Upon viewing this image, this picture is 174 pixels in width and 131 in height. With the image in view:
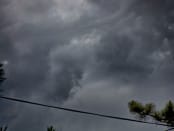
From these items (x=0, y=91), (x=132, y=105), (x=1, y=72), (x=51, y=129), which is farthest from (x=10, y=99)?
(x=1, y=72)

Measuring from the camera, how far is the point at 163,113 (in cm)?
1427

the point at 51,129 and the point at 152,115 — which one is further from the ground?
the point at 152,115

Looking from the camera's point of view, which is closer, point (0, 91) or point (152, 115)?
point (0, 91)

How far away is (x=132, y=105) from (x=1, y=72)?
7.81m

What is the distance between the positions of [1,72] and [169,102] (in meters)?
9.62

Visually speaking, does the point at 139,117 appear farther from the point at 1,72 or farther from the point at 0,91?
the point at 1,72

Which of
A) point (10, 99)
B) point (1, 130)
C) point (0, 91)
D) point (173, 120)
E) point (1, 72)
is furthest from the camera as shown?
point (1, 72)

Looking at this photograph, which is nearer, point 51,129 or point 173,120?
point 51,129

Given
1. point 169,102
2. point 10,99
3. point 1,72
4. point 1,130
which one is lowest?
point 10,99

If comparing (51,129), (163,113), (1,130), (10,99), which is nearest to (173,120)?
(163,113)

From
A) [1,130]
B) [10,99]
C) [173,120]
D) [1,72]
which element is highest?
[1,72]

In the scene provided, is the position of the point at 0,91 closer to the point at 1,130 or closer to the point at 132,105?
the point at 1,130

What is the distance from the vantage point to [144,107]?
14406mm

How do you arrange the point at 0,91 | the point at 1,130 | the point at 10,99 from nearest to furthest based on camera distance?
1. the point at 10,99
2. the point at 1,130
3. the point at 0,91
